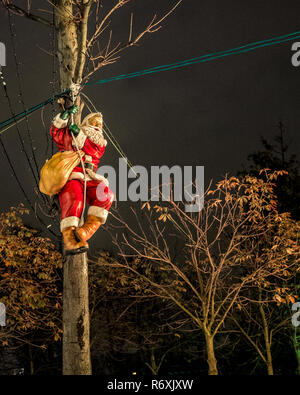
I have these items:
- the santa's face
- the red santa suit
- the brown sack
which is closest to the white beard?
the red santa suit

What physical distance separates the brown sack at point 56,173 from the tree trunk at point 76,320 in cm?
103

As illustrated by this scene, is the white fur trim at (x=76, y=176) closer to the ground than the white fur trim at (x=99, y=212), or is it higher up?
higher up

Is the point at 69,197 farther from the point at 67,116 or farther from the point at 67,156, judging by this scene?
the point at 67,116

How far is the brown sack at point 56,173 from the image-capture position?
422cm

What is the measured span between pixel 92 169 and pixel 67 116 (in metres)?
0.67

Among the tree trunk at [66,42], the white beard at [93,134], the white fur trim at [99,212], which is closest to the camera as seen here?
Answer: the white fur trim at [99,212]

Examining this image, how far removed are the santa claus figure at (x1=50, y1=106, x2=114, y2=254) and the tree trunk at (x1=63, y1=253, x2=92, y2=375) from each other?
0.85 m

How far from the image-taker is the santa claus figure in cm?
400

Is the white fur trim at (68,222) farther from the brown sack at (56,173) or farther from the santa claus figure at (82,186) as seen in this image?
the brown sack at (56,173)

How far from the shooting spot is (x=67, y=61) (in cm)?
557

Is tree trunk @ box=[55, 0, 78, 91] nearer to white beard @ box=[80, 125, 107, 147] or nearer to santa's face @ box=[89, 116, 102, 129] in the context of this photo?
santa's face @ box=[89, 116, 102, 129]

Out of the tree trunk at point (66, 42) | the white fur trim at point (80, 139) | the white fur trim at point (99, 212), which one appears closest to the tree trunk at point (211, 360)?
the white fur trim at point (99, 212)

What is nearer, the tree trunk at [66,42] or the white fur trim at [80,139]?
the white fur trim at [80,139]
